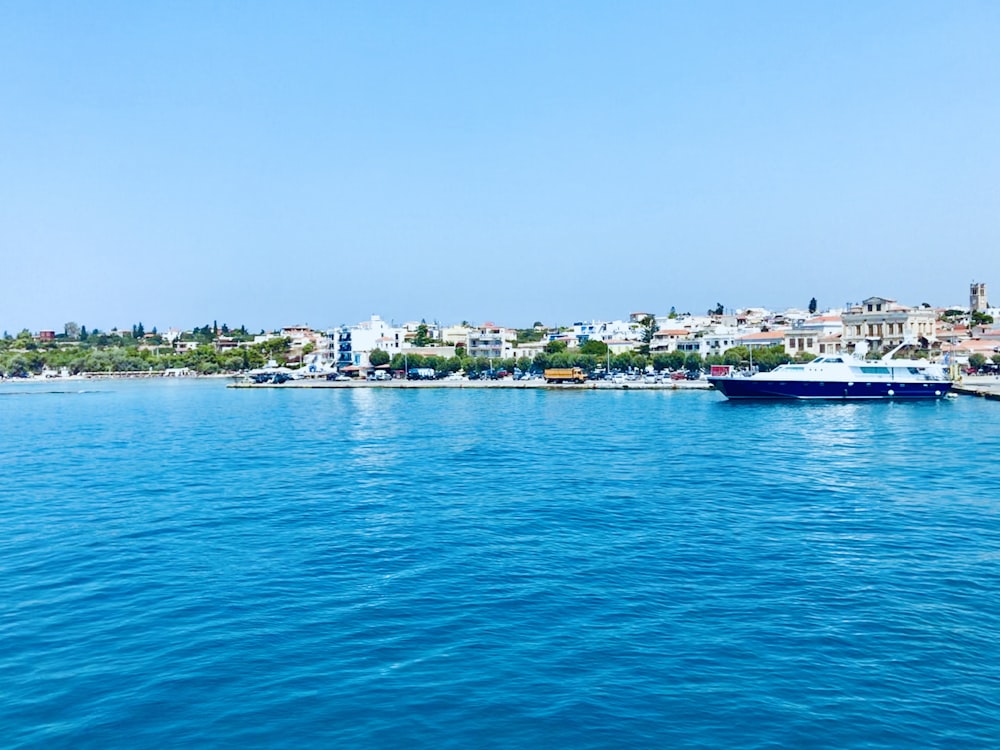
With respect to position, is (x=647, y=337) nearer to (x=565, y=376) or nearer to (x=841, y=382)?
(x=565, y=376)

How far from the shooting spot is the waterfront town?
95.2m

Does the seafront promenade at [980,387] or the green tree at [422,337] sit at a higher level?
the green tree at [422,337]

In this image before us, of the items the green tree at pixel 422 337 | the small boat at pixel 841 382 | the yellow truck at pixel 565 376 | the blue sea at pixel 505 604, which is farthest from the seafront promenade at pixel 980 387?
the green tree at pixel 422 337

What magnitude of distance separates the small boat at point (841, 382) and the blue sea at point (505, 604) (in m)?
29.7

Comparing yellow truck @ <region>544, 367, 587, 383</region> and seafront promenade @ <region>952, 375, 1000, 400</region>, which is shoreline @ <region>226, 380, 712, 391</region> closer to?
yellow truck @ <region>544, 367, 587, 383</region>

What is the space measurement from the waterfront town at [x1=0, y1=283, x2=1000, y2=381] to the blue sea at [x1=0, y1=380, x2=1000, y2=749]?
5111 cm

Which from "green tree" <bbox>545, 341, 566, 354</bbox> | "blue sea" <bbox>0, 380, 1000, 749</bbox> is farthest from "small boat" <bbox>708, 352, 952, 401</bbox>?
"green tree" <bbox>545, 341, 566, 354</bbox>

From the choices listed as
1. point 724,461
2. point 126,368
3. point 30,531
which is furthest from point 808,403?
point 126,368

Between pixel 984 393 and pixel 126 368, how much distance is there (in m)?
135

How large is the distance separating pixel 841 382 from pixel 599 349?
157 ft

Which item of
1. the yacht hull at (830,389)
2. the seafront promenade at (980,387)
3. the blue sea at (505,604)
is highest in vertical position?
the yacht hull at (830,389)

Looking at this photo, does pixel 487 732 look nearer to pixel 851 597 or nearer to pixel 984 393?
pixel 851 597

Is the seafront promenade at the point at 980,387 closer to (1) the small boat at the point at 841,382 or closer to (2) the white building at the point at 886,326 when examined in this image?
(1) the small boat at the point at 841,382

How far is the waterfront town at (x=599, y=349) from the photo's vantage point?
95.2 meters
